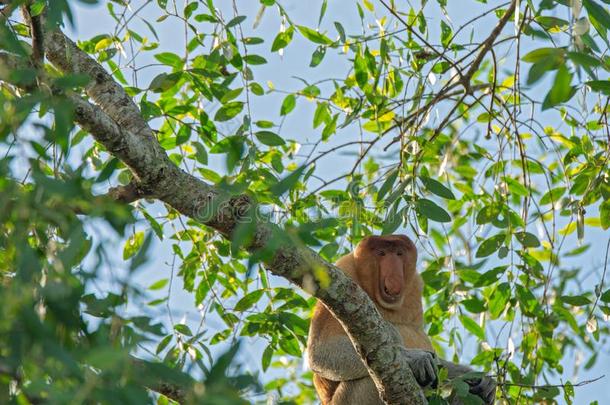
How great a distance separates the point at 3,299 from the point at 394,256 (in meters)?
3.90

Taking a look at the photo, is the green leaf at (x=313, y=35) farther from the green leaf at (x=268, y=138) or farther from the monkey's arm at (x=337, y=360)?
the monkey's arm at (x=337, y=360)

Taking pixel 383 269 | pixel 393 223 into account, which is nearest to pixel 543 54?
pixel 393 223

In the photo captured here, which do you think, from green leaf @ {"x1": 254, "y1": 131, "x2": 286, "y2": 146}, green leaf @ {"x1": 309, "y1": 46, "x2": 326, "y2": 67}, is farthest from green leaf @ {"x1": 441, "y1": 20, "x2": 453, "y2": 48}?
green leaf @ {"x1": 254, "y1": 131, "x2": 286, "y2": 146}

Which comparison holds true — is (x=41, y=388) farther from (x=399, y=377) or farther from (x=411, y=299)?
(x=411, y=299)

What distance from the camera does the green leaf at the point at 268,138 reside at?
477 centimetres

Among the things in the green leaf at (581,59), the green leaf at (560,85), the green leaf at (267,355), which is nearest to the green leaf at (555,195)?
the green leaf at (267,355)

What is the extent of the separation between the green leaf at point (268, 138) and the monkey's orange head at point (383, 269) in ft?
3.42

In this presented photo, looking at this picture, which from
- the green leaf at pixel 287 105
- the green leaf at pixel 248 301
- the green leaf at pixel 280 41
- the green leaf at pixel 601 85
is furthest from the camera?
the green leaf at pixel 287 105

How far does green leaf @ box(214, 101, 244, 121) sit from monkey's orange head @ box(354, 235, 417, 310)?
118 centimetres

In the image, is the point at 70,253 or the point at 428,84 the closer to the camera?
the point at 70,253

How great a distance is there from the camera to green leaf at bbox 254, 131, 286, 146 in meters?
4.77

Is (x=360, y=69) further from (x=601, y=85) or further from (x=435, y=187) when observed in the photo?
(x=601, y=85)

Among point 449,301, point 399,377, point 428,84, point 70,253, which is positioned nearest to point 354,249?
point 449,301

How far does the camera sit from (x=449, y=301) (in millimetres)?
5199
